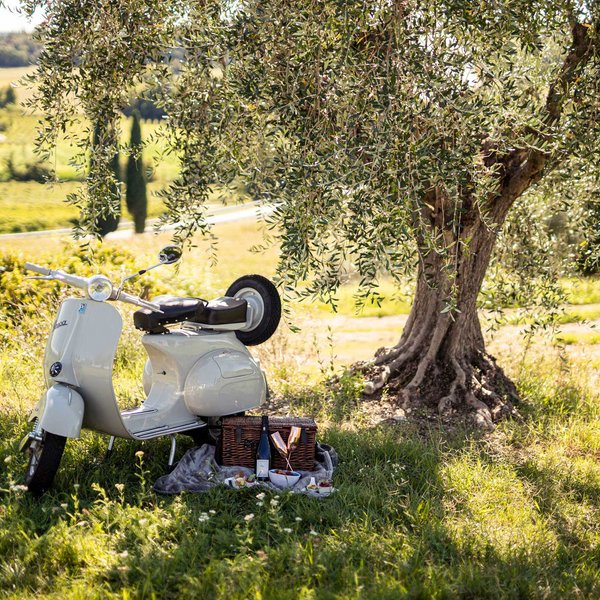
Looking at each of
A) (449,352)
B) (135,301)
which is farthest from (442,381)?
(135,301)

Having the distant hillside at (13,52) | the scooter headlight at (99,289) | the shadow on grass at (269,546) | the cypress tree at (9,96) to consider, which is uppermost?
the distant hillside at (13,52)

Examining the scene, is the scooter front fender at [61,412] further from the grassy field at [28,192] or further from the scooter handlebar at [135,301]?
the grassy field at [28,192]

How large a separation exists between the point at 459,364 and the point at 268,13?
10.8 ft

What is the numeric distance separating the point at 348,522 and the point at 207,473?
94 cm

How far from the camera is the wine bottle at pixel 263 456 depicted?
14.1ft

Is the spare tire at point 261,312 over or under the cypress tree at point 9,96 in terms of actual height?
under

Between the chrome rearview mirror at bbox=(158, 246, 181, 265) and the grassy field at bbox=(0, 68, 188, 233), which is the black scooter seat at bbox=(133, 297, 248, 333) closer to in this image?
the chrome rearview mirror at bbox=(158, 246, 181, 265)

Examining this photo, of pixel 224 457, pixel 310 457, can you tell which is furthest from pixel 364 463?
pixel 224 457

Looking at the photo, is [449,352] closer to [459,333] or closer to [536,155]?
[459,333]

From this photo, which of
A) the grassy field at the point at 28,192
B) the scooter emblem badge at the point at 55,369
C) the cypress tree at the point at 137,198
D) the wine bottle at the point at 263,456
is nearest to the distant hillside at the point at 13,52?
the grassy field at the point at 28,192

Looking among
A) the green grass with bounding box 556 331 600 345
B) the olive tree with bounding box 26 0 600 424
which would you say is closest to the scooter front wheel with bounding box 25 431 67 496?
the olive tree with bounding box 26 0 600 424

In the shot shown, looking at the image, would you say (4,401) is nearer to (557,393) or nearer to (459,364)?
(459,364)

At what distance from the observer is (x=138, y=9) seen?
175 inches

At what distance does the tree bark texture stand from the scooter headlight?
8.19ft
